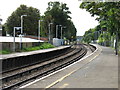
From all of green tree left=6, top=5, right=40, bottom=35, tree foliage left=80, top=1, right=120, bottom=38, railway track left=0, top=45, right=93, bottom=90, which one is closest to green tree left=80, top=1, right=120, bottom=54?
tree foliage left=80, top=1, right=120, bottom=38

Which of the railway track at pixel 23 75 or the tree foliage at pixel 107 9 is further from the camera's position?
the tree foliage at pixel 107 9

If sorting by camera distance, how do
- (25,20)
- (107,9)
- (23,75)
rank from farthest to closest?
(25,20) < (107,9) < (23,75)

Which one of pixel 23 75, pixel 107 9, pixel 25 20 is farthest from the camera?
pixel 25 20

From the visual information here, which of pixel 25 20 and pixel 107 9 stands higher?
pixel 25 20

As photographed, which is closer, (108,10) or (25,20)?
(108,10)

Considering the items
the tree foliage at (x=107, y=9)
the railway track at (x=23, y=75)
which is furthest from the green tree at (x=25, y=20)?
the railway track at (x=23, y=75)

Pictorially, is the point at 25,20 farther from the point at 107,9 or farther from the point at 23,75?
the point at 23,75

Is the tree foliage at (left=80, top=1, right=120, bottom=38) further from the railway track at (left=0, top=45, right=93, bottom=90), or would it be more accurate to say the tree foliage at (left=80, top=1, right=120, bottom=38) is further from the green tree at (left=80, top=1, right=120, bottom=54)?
the railway track at (left=0, top=45, right=93, bottom=90)

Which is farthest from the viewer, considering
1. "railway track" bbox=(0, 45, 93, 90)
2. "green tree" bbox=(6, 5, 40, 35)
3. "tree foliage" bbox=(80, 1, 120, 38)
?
"green tree" bbox=(6, 5, 40, 35)

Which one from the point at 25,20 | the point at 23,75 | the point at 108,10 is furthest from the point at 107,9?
the point at 25,20

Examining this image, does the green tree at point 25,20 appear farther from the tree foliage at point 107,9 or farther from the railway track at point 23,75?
the railway track at point 23,75

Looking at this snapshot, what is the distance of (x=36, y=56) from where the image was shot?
26203 millimetres

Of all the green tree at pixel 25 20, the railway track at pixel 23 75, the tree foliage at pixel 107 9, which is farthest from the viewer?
the green tree at pixel 25 20

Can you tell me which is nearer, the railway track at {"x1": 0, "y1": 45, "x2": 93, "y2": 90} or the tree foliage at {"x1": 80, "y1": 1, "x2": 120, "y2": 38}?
the railway track at {"x1": 0, "y1": 45, "x2": 93, "y2": 90}
